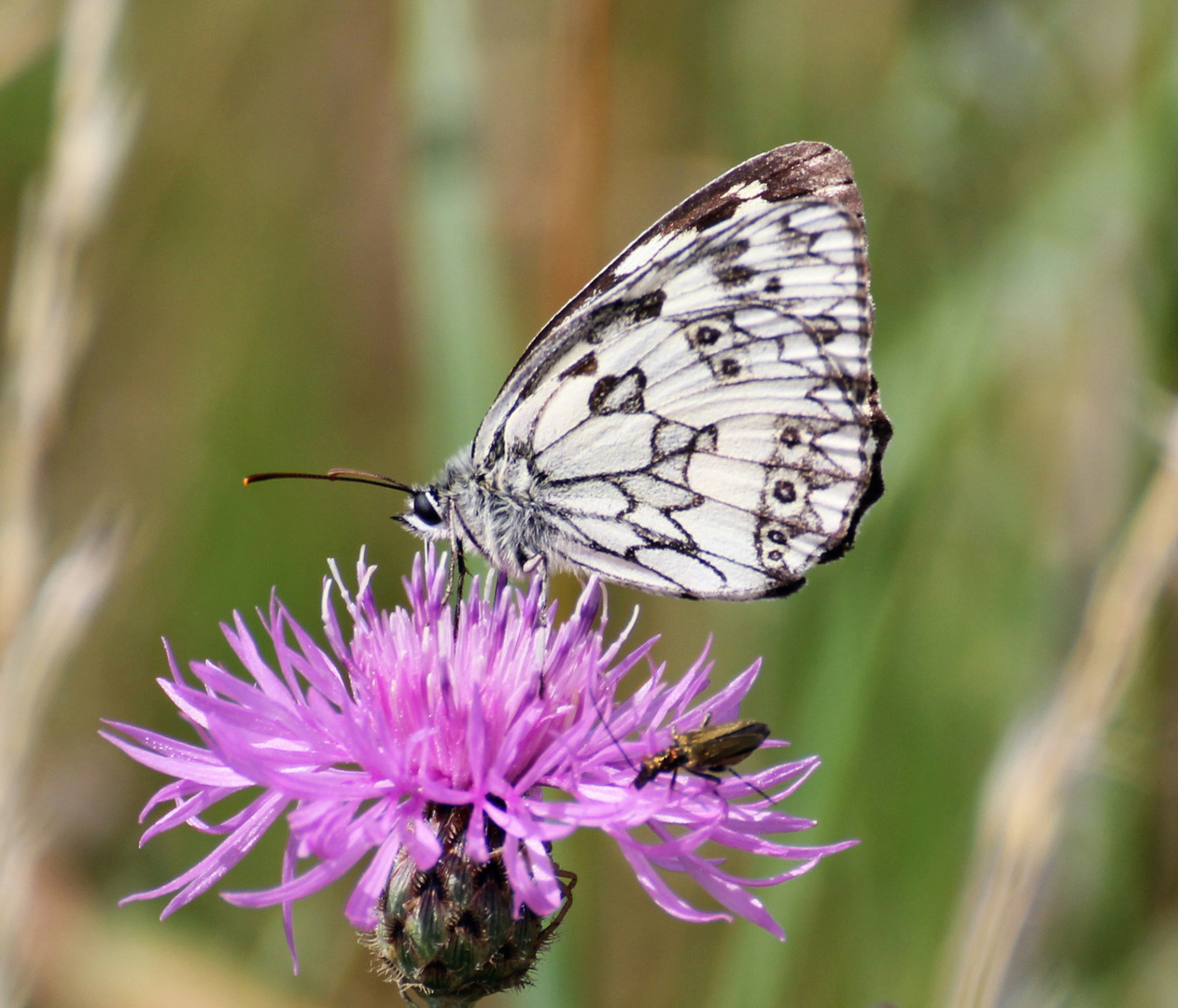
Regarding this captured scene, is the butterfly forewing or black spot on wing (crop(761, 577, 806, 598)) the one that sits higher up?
the butterfly forewing

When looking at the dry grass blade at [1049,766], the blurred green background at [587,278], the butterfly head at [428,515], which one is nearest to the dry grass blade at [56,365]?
the blurred green background at [587,278]

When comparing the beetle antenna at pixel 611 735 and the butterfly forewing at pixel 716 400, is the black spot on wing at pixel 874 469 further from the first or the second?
the beetle antenna at pixel 611 735

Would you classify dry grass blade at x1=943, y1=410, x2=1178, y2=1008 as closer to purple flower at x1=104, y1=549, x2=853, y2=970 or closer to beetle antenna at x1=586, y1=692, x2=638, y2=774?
purple flower at x1=104, y1=549, x2=853, y2=970

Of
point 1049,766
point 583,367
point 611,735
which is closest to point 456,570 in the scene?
point 583,367

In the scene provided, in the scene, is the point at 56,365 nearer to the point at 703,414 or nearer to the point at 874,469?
the point at 703,414

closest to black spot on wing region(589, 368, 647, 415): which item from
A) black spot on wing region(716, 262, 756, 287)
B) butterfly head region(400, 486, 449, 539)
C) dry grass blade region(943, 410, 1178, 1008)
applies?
black spot on wing region(716, 262, 756, 287)

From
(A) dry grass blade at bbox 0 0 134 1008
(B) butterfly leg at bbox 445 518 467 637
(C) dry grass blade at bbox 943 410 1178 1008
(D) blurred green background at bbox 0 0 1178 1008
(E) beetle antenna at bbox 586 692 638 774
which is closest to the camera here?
(E) beetle antenna at bbox 586 692 638 774
